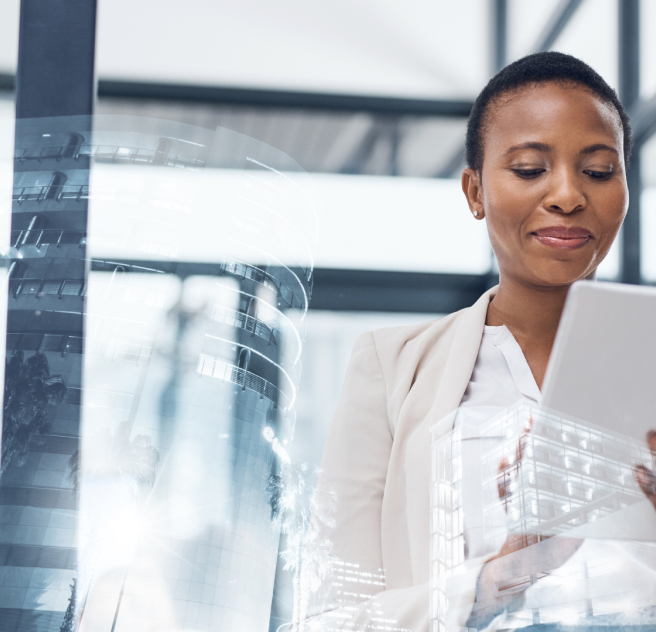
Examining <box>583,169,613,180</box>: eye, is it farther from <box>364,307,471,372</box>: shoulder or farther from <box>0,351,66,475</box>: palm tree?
<box>0,351,66,475</box>: palm tree

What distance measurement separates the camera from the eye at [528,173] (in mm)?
743

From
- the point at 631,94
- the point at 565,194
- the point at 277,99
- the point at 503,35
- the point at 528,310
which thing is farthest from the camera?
the point at 631,94

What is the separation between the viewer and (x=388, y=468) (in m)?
0.78

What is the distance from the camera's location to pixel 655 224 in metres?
1.23

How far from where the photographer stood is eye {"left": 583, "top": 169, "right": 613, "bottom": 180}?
738mm

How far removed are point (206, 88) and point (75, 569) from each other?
70 centimetres

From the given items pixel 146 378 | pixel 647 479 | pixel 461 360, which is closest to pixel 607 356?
pixel 647 479

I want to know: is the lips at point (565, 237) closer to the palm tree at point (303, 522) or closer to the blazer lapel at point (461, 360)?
the blazer lapel at point (461, 360)

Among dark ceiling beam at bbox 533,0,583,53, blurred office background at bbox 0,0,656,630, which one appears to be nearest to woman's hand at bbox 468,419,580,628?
blurred office background at bbox 0,0,656,630

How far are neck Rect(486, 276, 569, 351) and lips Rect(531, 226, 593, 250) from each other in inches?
2.4

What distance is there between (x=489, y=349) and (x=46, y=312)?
1.89ft

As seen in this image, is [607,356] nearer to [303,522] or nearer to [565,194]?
[565,194]

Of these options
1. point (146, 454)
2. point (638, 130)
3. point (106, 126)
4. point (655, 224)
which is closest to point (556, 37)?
point (638, 130)

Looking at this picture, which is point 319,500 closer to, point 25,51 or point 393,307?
point 393,307
